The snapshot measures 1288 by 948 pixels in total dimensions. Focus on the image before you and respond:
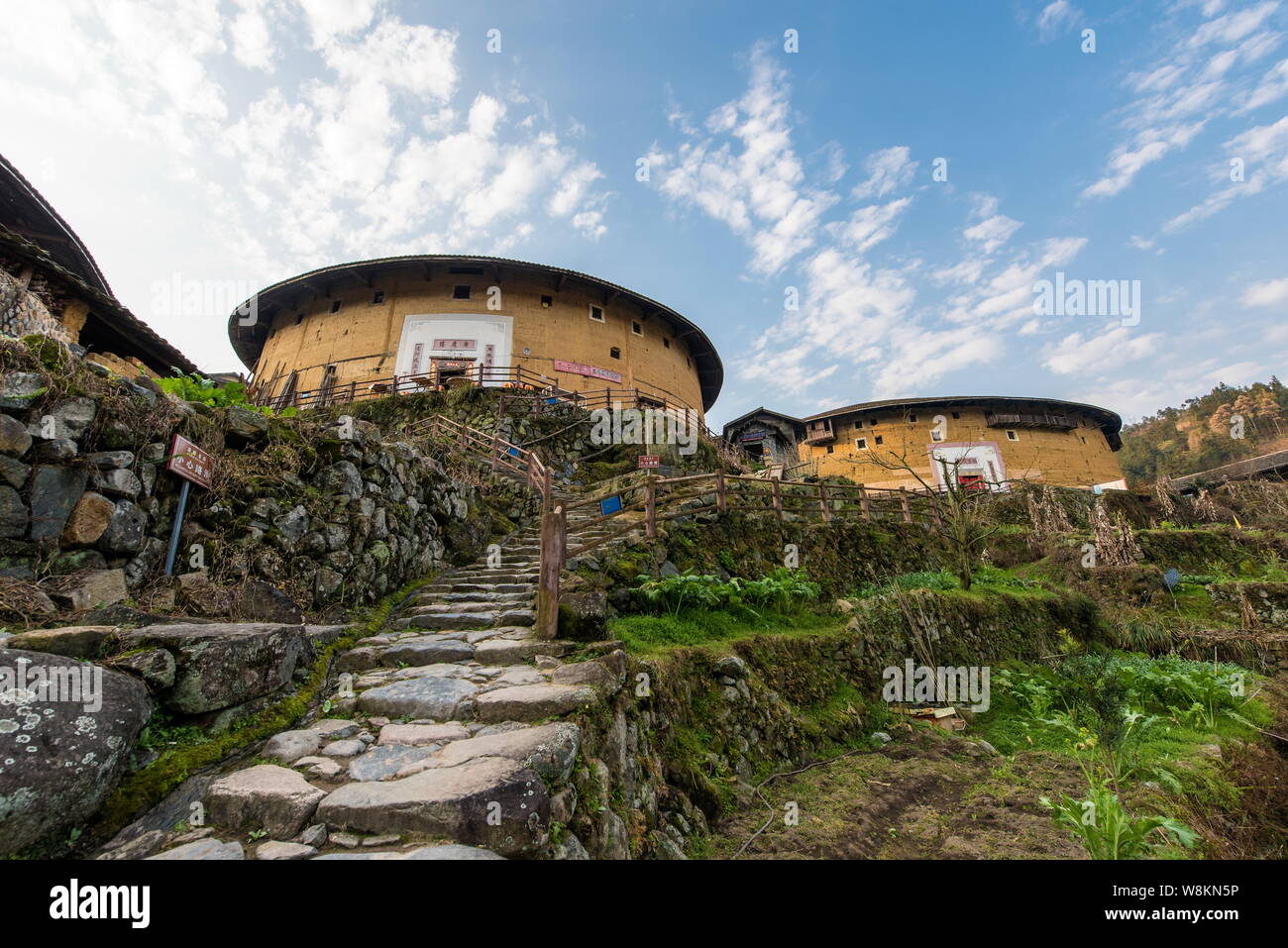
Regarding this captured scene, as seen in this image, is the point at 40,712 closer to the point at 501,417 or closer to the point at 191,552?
the point at 191,552

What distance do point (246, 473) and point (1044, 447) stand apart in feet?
120

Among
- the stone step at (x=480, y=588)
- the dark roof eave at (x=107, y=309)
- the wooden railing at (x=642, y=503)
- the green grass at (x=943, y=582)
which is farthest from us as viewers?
the green grass at (x=943, y=582)

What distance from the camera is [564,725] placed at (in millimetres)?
3096

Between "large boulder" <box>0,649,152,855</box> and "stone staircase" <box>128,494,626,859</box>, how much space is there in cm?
41

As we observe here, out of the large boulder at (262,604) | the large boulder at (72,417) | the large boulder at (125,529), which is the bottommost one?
the large boulder at (262,604)

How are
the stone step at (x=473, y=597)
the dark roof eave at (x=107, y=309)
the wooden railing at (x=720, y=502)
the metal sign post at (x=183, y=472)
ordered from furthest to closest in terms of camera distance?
the dark roof eave at (x=107, y=309) → the wooden railing at (x=720, y=502) → the stone step at (x=473, y=597) → the metal sign post at (x=183, y=472)

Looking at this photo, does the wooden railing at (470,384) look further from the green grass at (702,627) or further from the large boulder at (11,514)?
the large boulder at (11,514)

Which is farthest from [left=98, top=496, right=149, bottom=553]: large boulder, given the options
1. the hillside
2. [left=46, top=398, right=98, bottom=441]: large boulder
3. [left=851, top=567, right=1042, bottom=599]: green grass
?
the hillside

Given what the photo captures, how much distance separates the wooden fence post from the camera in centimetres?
490

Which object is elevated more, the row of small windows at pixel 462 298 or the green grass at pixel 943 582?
the row of small windows at pixel 462 298

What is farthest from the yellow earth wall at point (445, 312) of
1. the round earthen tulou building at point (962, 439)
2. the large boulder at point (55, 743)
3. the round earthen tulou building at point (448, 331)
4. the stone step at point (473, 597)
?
the large boulder at point (55, 743)

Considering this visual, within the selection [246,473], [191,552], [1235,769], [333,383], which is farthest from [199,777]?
[333,383]

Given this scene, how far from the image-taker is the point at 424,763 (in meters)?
2.72

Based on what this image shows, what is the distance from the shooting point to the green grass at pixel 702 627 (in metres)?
5.98
